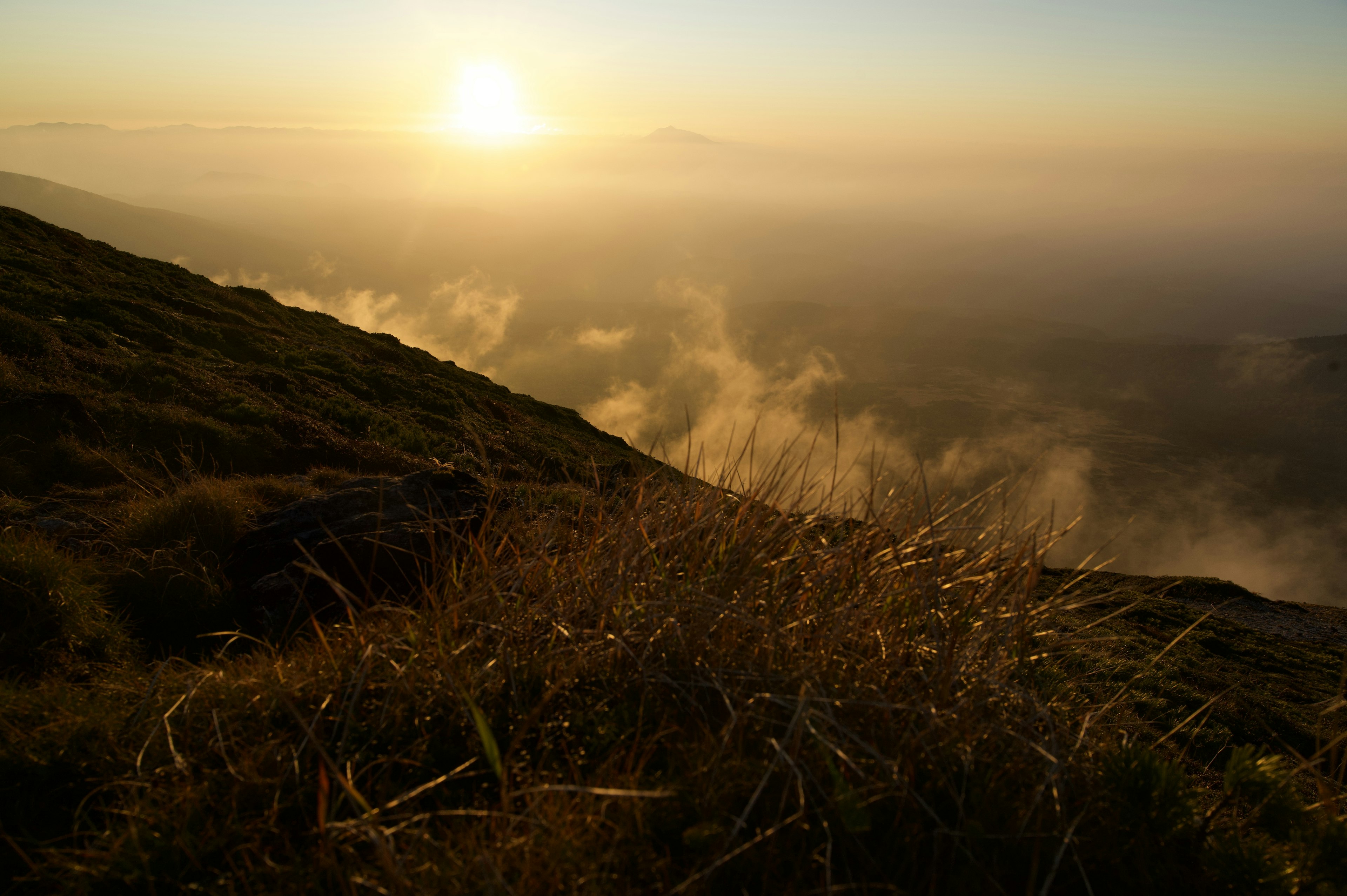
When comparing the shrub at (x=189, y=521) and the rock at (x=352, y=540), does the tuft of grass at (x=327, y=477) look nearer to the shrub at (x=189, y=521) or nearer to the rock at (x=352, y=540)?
the shrub at (x=189, y=521)

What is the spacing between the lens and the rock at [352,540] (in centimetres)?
461

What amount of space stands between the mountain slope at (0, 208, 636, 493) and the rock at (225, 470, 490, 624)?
0.80m

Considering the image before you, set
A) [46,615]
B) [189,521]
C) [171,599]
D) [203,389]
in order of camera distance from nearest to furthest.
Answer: [46,615]
[171,599]
[189,521]
[203,389]

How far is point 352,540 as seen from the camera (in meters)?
5.04

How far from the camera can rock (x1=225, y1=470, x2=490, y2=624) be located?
4.61 meters

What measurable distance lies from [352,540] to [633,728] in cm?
339

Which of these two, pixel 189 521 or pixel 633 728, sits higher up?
pixel 633 728

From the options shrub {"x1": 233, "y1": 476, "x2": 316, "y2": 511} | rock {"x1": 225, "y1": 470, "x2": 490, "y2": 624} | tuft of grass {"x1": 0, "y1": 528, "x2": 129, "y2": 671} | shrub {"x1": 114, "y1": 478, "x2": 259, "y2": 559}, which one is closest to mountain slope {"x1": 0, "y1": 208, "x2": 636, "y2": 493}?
rock {"x1": 225, "y1": 470, "x2": 490, "y2": 624}

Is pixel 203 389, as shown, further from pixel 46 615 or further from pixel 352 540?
pixel 46 615

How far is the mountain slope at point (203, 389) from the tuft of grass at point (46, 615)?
2.28 m

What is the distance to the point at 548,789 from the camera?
2.02 meters

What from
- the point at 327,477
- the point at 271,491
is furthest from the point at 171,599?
the point at 327,477

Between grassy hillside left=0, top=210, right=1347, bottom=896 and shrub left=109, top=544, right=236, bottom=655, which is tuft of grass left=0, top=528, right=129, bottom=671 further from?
shrub left=109, top=544, right=236, bottom=655

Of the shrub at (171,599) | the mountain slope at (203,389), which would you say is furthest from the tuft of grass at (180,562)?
the mountain slope at (203,389)
